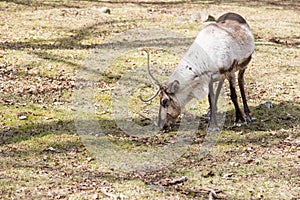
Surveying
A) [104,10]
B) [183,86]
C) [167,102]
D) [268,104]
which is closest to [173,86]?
[183,86]

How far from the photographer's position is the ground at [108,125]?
23.2 feet

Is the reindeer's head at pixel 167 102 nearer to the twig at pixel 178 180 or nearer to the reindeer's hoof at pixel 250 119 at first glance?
the reindeer's hoof at pixel 250 119

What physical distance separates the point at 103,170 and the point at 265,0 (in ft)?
69.4

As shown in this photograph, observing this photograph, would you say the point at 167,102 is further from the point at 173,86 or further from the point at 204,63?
the point at 204,63

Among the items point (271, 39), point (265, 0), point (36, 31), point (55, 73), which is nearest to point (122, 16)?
point (36, 31)

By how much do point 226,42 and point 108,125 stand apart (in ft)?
9.39

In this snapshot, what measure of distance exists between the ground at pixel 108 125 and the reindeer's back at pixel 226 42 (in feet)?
4.87

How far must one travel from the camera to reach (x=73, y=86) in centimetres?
1196

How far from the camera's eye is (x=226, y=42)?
920 centimetres

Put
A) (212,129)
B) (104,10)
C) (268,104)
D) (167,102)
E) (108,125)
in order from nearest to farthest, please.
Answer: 1. (167,102)
2. (212,129)
3. (108,125)
4. (268,104)
5. (104,10)

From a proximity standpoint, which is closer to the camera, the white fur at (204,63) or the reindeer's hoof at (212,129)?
the white fur at (204,63)

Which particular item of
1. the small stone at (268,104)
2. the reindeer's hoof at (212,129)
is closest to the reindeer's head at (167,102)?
the reindeer's hoof at (212,129)

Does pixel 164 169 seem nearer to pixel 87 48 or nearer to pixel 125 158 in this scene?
pixel 125 158

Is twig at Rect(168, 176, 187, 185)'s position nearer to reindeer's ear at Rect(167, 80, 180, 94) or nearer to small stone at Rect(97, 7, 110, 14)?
reindeer's ear at Rect(167, 80, 180, 94)
